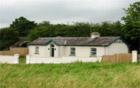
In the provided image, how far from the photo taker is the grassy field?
58.3ft

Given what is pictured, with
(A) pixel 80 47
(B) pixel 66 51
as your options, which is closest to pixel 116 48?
(A) pixel 80 47

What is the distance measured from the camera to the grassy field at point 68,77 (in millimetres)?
17761

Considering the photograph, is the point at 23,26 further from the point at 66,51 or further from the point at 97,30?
the point at 66,51

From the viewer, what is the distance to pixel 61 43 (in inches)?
1989

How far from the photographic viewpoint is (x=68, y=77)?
18984 millimetres

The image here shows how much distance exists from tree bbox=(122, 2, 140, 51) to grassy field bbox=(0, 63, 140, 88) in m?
29.6

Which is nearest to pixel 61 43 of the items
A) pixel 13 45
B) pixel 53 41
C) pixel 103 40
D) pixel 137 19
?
pixel 53 41

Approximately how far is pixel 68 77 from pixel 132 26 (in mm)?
34141

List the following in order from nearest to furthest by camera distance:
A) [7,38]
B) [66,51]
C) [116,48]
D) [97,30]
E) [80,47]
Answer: [116,48] < [80,47] < [66,51] < [97,30] < [7,38]

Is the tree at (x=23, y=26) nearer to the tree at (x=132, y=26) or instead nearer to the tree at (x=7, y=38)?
the tree at (x=7, y=38)

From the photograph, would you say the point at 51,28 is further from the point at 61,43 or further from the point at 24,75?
the point at 24,75

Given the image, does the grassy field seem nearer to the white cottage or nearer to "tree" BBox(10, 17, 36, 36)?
the white cottage

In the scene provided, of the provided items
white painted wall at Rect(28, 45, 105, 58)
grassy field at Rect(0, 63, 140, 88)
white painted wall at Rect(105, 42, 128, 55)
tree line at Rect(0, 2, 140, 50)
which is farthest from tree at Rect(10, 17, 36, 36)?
grassy field at Rect(0, 63, 140, 88)

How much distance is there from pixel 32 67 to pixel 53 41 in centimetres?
2871
